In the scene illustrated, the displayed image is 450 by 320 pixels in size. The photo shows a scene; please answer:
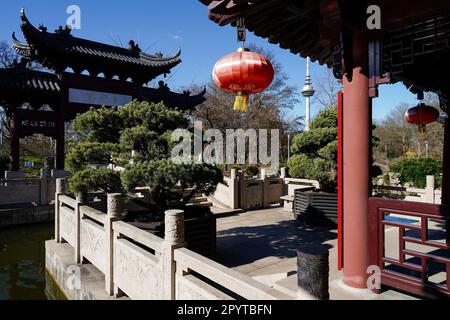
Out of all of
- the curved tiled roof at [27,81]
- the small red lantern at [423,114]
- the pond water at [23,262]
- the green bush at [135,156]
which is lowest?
the pond water at [23,262]

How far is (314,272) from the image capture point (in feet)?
5.56

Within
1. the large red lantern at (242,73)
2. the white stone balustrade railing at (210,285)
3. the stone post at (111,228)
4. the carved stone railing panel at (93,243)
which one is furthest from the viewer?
the carved stone railing panel at (93,243)

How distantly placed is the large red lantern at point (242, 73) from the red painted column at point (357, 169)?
106 centimetres

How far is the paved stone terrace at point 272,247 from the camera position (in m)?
3.26

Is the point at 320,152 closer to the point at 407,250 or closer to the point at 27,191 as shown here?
the point at 407,250

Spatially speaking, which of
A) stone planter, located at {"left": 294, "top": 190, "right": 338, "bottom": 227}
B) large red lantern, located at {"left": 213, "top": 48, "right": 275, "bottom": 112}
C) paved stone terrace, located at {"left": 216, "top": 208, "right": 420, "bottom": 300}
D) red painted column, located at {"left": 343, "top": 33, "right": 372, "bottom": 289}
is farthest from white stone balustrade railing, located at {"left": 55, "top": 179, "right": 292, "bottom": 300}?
stone planter, located at {"left": 294, "top": 190, "right": 338, "bottom": 227}

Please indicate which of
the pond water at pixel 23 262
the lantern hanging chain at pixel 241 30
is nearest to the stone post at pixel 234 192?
the pond water at pixel 23 262

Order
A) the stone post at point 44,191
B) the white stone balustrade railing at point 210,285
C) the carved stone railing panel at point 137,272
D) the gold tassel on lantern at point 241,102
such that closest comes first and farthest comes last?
the white stone balustrade railing at point 210,285, the carved stone railing panel at point 137,272, the gold tassel on lantern at point 241,102, the stone post at point 44,191

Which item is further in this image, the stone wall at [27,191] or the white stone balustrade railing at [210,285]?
the stone wall at [27,191]

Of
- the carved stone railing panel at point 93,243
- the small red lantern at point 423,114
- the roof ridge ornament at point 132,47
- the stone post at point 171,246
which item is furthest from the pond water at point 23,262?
the roof ridge ornament at point 132,47

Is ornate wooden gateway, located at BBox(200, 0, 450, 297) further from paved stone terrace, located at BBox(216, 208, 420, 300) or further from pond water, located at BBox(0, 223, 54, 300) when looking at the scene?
pond water, located at BBox(0, 223, 54, 300)

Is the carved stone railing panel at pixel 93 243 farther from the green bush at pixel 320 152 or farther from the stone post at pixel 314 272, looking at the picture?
the green bush at pixel 320 152

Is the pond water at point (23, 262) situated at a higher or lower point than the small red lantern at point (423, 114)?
lower
